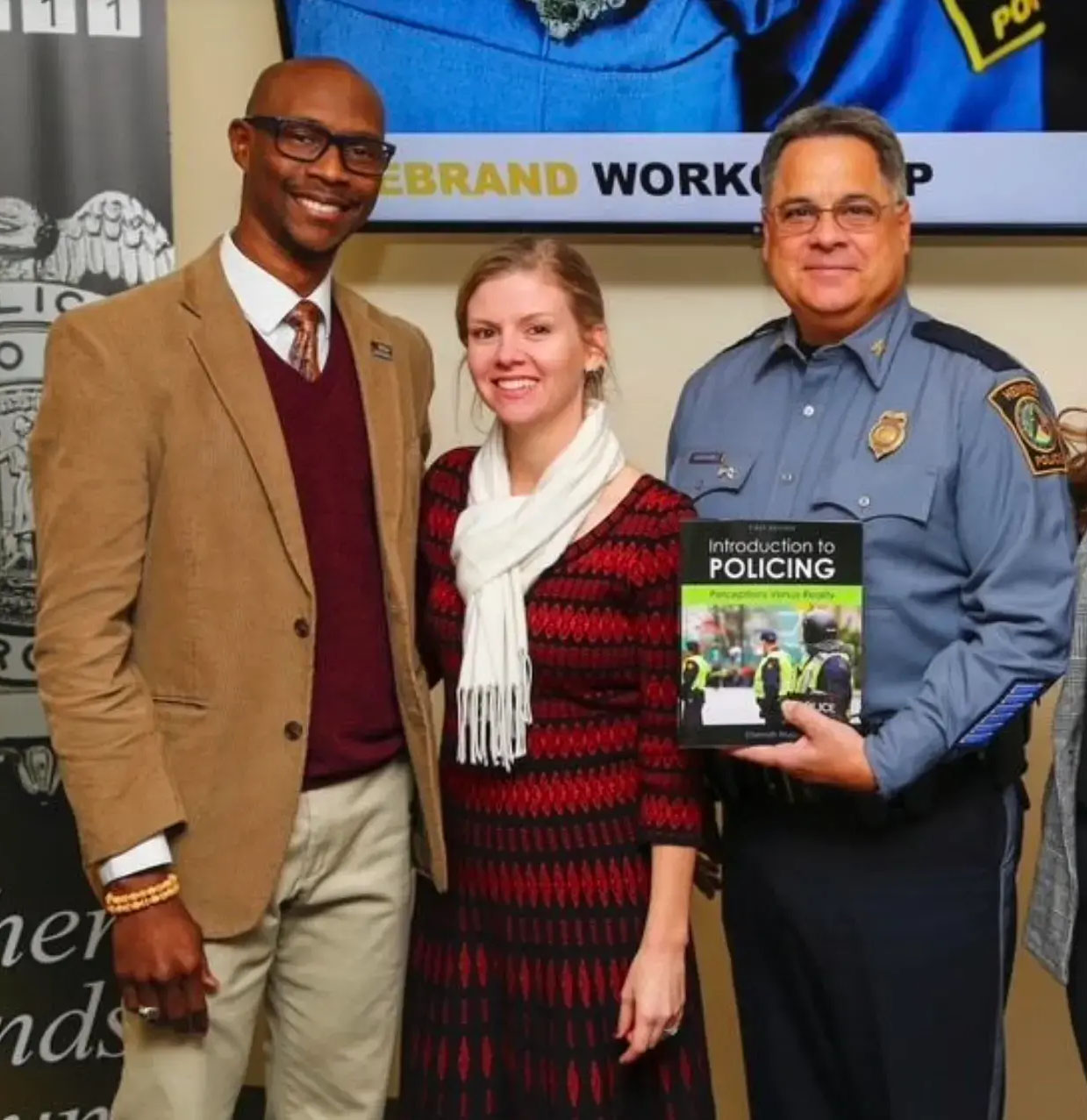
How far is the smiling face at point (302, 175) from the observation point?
4.99 ft

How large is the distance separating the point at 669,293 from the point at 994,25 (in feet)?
2.10

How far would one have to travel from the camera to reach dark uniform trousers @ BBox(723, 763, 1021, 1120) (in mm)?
1517

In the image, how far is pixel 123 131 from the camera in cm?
211

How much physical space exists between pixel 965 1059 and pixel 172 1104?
2.90ft

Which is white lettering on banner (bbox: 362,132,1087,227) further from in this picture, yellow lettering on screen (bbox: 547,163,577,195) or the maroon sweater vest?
the maroon sweater vest

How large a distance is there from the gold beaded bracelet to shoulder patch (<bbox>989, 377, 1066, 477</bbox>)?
3.32 ft

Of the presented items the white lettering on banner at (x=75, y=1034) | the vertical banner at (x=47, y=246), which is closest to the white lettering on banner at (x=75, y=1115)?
the white lettering on banner at (x=75, y=1034)

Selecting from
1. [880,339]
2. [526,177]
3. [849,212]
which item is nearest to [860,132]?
[849,212]

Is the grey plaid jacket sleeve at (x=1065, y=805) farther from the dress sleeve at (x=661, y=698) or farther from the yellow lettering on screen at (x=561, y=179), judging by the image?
the yellow lettering on screen at (x=561, y=179)

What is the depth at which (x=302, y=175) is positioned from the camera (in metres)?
1.52

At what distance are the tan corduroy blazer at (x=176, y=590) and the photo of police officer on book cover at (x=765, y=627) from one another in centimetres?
42

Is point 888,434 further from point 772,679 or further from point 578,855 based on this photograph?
point 578,855

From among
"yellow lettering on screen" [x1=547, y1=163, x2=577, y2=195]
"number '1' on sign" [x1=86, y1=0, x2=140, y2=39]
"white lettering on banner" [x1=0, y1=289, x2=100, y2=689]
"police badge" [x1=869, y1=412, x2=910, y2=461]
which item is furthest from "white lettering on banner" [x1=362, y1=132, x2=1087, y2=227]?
"police badge" [x1=869, y1=412, x2=910, y2=461]

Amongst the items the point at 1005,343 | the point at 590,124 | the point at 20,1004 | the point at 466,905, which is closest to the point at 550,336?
the point at 466,905
